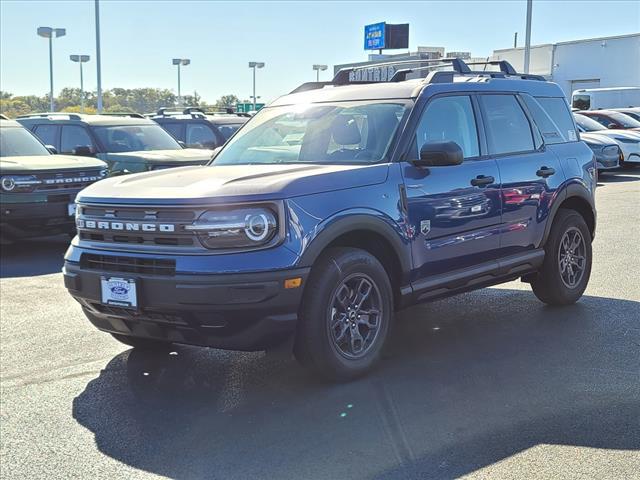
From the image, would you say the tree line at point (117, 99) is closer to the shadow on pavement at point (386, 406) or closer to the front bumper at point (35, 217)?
the front bumper at point (35, 217)

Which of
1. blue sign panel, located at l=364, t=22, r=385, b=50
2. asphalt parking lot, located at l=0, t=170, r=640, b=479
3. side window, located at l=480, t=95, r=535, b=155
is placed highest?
blue sign panel, located at l=364, t=22, r=385, b=50

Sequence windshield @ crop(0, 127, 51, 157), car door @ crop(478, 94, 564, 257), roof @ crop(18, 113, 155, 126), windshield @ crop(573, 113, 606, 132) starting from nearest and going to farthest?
1. car door @ crop(478, 94, 564, 257)
2. windshield @ crop(0, 127, 51, 157)
3. roof @ crop(18, 113, 155, 126)
4. windshield @ crop(573, 113, 606, 132)

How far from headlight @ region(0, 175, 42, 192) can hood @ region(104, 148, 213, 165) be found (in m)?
1.66

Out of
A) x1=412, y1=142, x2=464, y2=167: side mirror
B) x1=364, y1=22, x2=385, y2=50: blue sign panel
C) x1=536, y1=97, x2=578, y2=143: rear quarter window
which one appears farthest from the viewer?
x1=364, y1=22, x2=385, y2=50: blue sign panel

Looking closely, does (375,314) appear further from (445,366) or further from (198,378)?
(198,378)

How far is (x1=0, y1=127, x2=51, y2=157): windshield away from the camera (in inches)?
432

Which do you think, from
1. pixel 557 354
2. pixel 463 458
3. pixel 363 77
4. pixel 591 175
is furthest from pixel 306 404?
pixel 591 175

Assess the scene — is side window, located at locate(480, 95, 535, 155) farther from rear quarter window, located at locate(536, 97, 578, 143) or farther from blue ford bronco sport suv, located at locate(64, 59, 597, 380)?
rear quarter window, located at locate(536, 97, 578, 143)

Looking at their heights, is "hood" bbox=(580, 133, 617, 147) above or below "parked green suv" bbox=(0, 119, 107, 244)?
above

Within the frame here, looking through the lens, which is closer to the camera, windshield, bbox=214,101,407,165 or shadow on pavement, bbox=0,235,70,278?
windshield, bbox=214,101,407,165

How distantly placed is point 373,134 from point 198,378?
6.68 feet

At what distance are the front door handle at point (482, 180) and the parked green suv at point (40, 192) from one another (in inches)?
238

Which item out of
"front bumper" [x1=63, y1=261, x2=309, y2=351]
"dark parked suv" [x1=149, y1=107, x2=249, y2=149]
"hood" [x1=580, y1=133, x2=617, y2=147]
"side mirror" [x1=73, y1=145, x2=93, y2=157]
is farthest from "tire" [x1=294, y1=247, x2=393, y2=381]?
"hood" [x1=580, y1=133, x2=617, y2=147]

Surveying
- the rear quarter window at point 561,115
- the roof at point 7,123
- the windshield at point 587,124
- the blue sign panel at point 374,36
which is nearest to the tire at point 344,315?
the rear quarter window at point 561,115
